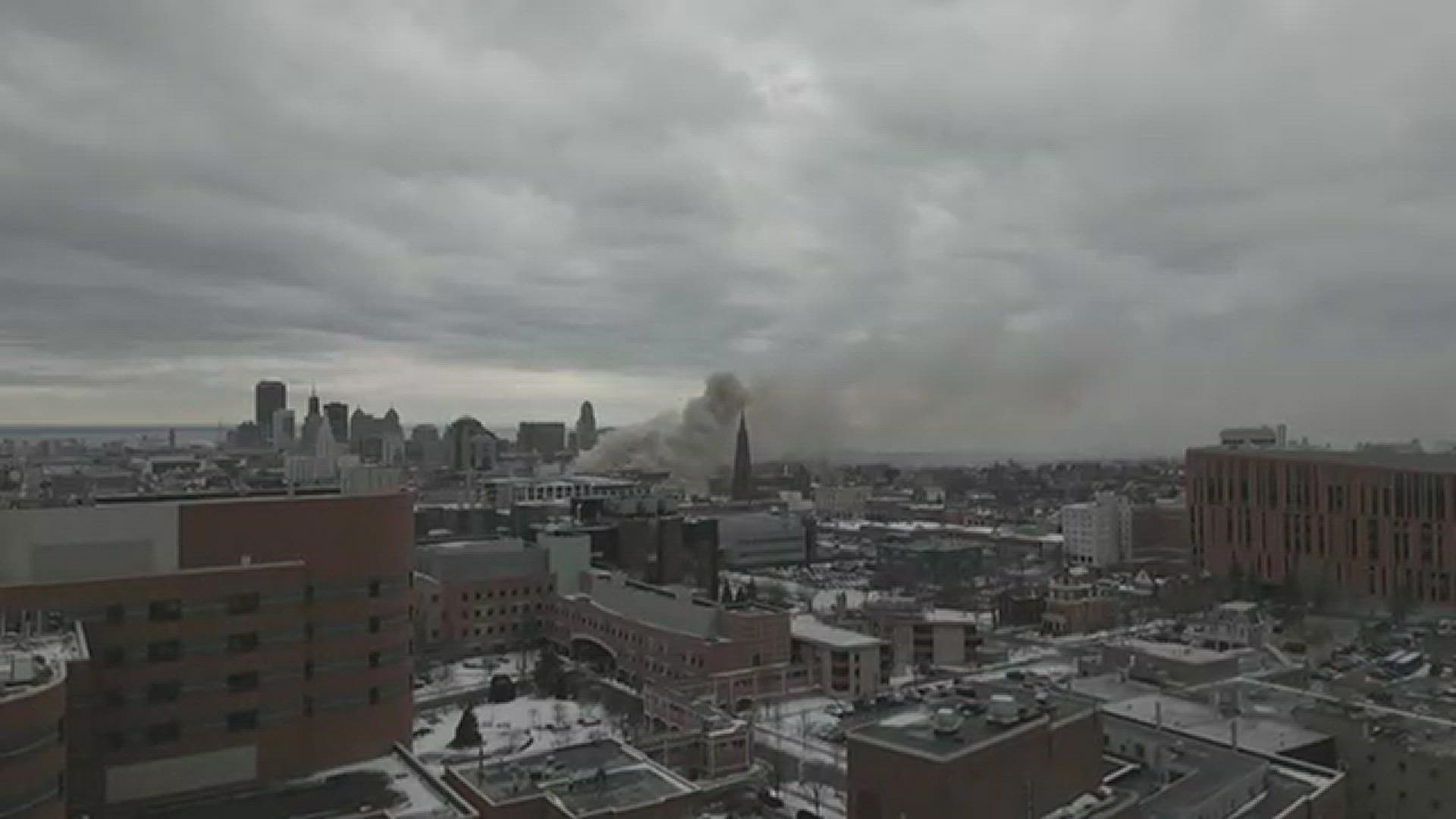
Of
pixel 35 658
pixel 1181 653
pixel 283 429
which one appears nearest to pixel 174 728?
pixel 35 658

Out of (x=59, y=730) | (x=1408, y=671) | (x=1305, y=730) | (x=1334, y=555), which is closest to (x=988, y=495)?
(x=1334, y=555)

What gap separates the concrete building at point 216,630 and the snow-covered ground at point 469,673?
1761cm

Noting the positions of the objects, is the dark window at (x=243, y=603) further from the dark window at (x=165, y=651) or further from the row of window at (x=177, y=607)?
the dark window at (x=165, y=651)

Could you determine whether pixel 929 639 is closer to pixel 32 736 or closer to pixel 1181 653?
pixel 1181 653

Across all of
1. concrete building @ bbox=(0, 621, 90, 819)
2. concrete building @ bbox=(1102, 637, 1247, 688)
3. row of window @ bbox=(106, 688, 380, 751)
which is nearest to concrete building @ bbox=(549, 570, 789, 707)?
concrete building @ bbox=(1102, 637, 1247, 688)

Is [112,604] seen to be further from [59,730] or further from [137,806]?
[59,730]

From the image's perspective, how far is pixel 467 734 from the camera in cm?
3094

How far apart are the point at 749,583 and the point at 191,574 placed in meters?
43.5

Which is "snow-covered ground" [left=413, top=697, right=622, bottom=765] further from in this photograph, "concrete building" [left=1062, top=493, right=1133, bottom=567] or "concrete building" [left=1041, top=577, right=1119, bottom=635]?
"concrete building" [left=1062, top=493, right=1133, bottom=567]

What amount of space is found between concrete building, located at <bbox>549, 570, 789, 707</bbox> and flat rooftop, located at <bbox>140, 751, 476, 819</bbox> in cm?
1647

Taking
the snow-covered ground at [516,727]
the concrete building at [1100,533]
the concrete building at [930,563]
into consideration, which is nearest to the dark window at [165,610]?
the snow-covered ground at [516,727]

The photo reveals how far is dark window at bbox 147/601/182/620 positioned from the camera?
728 inches

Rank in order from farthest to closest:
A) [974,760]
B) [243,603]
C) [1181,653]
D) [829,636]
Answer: [829,636] < [1181,653] < [243,603] < [974,760]

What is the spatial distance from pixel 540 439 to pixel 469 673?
150 metres
